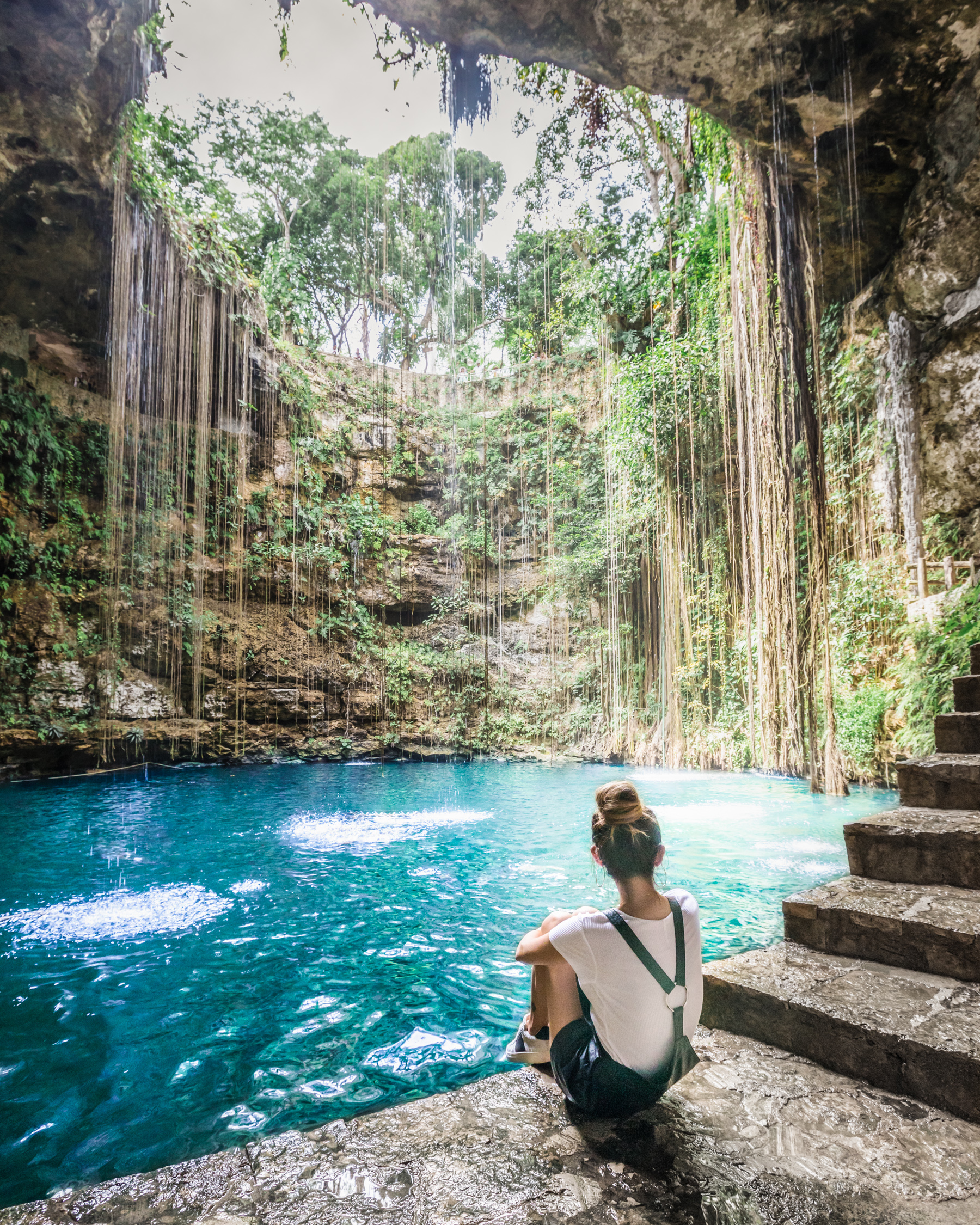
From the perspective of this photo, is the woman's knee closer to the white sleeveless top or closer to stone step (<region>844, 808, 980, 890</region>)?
the white sleeveless top

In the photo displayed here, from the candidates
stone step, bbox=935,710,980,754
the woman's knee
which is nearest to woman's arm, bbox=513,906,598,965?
the woman's knee

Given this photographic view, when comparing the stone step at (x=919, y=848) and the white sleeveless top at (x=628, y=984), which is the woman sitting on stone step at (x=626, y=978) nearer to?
the white sleeveless top at (x=628, y=984)

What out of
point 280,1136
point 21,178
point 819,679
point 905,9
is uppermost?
point 21,178

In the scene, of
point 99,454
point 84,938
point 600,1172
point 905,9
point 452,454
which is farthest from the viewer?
point 452,454

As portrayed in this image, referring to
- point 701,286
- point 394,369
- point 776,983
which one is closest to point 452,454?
point 394,369

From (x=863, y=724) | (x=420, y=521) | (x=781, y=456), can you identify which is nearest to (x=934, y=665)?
(x=863, y=724)

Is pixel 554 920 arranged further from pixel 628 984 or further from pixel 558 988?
pixel 628 984

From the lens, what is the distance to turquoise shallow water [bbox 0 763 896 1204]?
6.01 ft

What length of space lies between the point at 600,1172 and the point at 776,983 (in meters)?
0.81

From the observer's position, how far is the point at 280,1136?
1.32m

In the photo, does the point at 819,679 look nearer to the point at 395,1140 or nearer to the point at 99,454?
the point at 395,1140

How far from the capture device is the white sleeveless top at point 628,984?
1.29 meters

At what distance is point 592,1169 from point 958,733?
2.82 m

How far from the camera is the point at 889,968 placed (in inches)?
72.4
